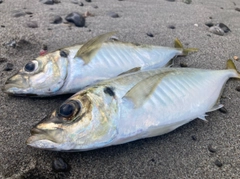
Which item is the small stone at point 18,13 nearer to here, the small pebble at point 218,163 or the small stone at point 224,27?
the small stone at point 224,27

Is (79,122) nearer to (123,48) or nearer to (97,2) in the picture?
(123,48)

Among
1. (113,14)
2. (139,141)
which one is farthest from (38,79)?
(113,14)

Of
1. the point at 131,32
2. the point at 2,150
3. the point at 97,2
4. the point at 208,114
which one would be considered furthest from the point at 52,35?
the point at 208,114

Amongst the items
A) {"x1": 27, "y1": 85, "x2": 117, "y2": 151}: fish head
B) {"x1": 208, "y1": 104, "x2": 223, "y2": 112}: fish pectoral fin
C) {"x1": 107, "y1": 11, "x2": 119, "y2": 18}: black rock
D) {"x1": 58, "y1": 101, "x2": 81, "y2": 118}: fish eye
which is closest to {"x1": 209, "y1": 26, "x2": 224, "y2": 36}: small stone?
{"x1": 107, "y1": 11, "x2": 119, "y2": 18}: black rock

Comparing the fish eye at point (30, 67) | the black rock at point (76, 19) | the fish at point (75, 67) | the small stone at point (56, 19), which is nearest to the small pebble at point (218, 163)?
the fish at point (75, 67)

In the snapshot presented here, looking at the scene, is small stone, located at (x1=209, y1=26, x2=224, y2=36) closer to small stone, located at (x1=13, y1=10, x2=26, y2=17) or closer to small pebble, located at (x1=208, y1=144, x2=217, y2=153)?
small pebble, located at (x1=208, y1=144, x2=217, y2=153)
